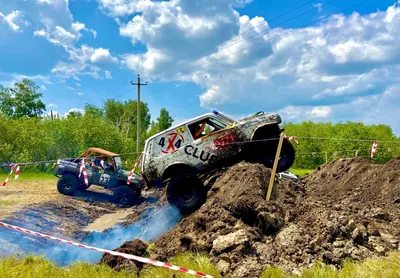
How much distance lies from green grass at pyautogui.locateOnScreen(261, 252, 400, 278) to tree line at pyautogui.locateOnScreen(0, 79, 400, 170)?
46.0 feet

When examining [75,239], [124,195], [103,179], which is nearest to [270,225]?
[75,239]

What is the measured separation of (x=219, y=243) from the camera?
670 centimetres

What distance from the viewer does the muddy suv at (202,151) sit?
934cm

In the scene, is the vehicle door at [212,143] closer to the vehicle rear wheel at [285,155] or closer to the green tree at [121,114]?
the vehicle rear wheel at [285,155]

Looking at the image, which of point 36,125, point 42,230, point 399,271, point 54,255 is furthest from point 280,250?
point 36,125

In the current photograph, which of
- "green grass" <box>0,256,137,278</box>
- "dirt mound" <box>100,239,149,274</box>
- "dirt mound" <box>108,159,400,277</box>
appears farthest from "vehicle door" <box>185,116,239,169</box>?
"green grass" <box>0,256,137,278</box>

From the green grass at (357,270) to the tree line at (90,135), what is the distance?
1401cm

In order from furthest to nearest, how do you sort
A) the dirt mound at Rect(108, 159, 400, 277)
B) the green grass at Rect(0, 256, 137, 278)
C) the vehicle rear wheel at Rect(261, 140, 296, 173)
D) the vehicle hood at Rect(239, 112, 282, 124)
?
the vehicle rear wheel at Rect(261, 140, 296, 173), the vehicle hood at Rect(239, 112, 282, 124), the dirt mound at Rect(108, 159, 400, 277), the green grass at Rect(0, 256, 137, 278)

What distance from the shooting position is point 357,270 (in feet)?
17.5

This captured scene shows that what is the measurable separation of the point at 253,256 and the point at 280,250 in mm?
471

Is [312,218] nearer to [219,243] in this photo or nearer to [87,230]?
[219,243]

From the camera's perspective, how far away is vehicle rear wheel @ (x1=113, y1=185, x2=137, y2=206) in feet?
52.0

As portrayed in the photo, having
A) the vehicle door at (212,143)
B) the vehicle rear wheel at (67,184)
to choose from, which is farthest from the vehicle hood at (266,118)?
the vehicle rear wheel at (67,184)

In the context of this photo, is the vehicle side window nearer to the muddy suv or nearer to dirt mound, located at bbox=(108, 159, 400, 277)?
the muddy suv
